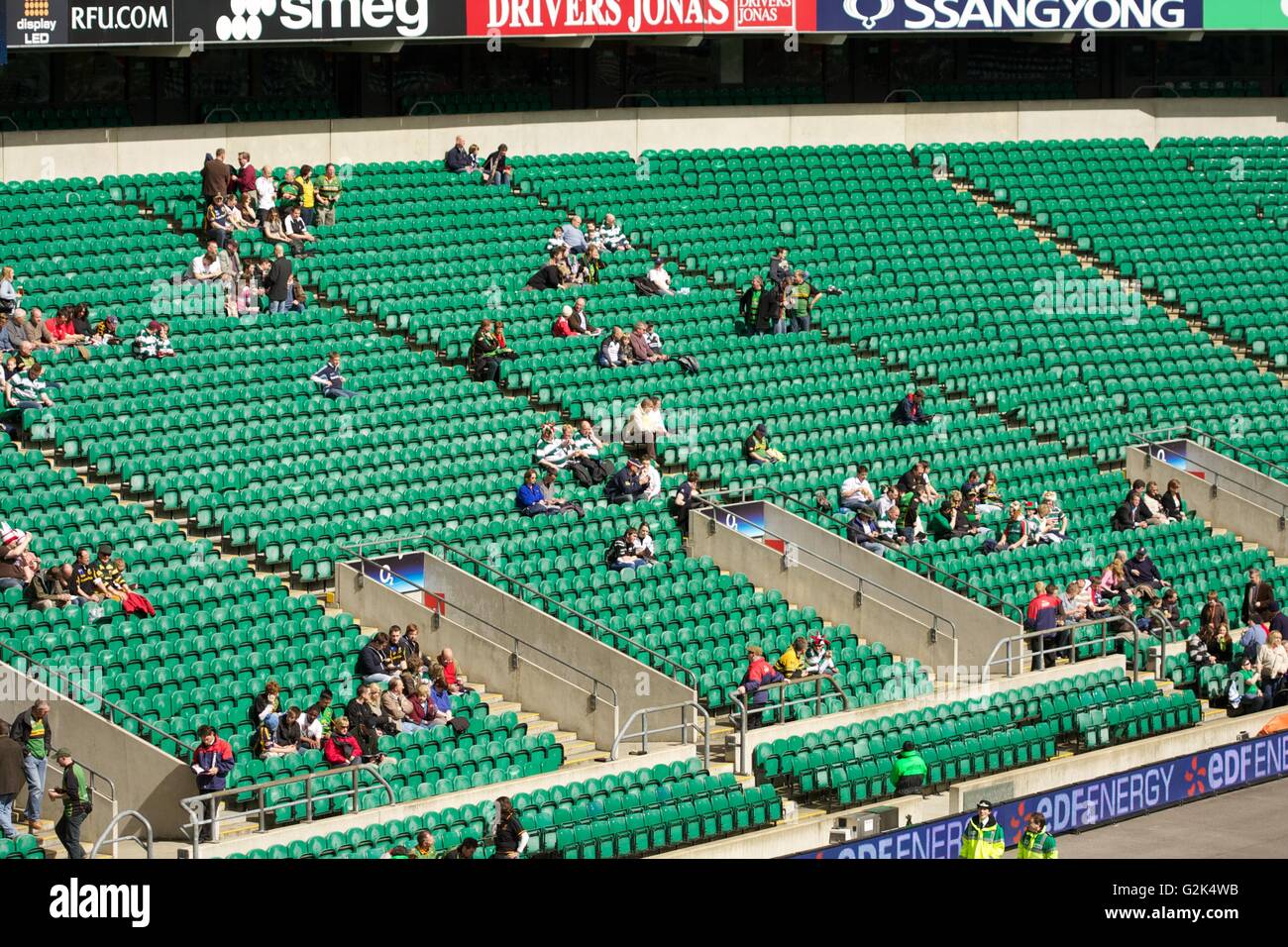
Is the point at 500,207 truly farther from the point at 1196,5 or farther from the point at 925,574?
the point at 1196,5

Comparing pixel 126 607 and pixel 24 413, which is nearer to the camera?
pixel 126 607

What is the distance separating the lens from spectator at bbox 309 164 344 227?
2728 centimetres

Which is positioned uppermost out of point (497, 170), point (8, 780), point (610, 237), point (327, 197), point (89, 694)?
point (497, 170)

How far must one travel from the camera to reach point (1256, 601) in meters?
22.9

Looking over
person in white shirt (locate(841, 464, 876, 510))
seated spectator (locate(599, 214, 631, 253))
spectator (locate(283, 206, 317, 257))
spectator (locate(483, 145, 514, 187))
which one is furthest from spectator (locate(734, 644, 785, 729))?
spectator (locate(483, 145, 514, 187))

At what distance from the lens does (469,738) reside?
18.0 meters

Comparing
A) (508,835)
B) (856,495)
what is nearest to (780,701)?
(856,495)

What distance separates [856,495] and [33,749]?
10.6m

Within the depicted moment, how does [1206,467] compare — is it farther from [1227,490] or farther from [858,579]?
[858,579]

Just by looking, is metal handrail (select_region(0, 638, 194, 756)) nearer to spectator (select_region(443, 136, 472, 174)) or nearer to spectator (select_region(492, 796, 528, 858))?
spectator (select_region(492, 796, 528, 858))

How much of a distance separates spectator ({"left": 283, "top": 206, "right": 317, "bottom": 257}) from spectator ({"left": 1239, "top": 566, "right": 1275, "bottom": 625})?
12.4 metres

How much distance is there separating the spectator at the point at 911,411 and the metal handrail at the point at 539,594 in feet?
23.2
